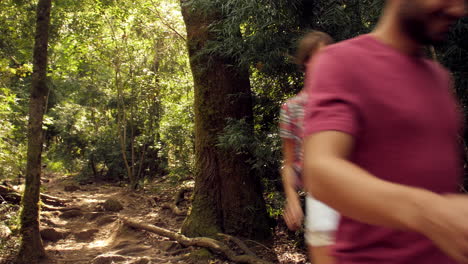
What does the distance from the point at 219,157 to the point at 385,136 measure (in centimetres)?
828

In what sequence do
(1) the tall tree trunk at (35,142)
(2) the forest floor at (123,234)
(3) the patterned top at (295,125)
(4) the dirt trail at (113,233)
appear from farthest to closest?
(1) the tall tree trunk at (35,142)
(4) the dirt trail at (113,233)
(2) the forest floor at (123,234)
(3) the patterned top at (295,125)

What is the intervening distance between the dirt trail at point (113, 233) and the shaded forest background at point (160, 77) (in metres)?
1.18

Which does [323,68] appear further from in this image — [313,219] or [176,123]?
[176,123]

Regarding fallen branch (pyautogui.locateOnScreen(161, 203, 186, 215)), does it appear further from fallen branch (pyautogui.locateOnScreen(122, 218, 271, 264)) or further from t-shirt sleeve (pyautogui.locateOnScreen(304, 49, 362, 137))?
t-shirt sleeve (pyautogui.locateOnScreen(304, 49, 362, 137))

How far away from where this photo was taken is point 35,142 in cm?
923

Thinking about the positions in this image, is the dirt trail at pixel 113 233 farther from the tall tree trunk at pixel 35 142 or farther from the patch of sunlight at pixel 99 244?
the tall tree trunk at pixel 35 142

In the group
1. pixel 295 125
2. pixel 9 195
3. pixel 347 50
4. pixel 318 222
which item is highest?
pixel 295 125

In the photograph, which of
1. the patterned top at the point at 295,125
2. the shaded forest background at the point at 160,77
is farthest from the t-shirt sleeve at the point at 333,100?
the shaded forest background at the point at 160,77

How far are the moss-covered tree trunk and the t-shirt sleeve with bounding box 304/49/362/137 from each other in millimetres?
7808

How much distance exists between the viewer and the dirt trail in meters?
8.96

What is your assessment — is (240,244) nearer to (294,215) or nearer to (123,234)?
(123,234)

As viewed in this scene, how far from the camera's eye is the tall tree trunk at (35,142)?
9164 millimetres

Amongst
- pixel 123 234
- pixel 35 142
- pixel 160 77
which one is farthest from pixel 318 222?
pixel 160 77

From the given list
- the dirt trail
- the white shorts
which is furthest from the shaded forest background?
the white shorts
